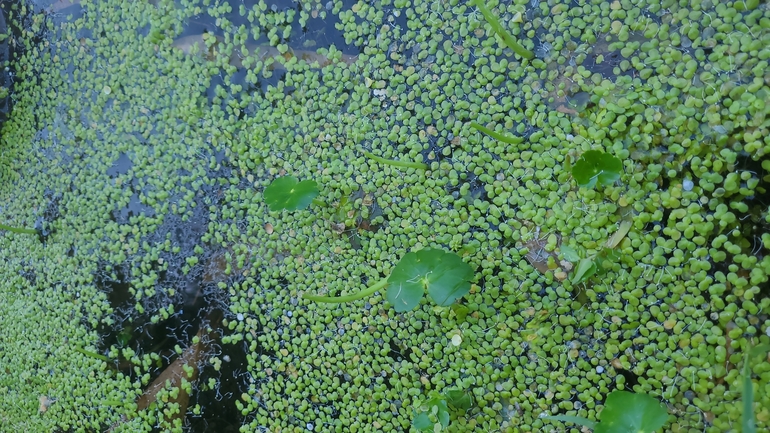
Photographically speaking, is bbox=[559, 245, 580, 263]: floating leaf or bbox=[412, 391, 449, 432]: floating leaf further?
bbox=[412, 391, 449, 432]: floating leaf

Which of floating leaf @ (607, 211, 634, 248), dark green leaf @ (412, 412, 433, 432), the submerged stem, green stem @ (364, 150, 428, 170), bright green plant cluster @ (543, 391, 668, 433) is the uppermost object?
green stem @ (364, 150, 428, 170)

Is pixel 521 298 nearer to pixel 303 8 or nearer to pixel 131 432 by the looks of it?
pixel 303 8

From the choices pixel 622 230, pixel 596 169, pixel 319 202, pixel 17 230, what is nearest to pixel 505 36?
pixel 596 169

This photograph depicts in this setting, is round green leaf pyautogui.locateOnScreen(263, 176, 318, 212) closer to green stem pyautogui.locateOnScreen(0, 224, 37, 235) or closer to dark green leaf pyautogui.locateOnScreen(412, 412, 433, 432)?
dark green leaf pyautogui.locateOnScreen(412, 412, 433, 432)

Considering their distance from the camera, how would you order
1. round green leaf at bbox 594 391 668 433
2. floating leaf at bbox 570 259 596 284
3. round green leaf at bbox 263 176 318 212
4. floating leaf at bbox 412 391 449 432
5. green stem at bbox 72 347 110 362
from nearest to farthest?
round green leaf at bbox 594 391 668 433
floating leaf at bbox 570 259 596 284
floating leaf at bbox 412 391 449 432
round green leaf at bbox 263 176 318 212
green stem at bbox 72 347 110 362

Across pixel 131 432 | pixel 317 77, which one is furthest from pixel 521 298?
pixel 131 432

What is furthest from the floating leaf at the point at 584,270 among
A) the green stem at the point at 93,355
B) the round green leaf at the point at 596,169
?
the green stem at the point at 93,355

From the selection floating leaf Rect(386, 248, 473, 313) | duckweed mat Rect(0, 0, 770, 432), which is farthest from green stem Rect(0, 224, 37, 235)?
floating leaf Rect(386, 248, 473, 313)
